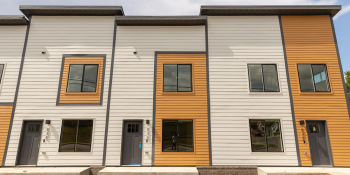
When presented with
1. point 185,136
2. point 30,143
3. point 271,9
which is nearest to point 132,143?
point 185,136

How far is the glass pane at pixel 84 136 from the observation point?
30.5 feet

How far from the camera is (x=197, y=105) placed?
9.82m

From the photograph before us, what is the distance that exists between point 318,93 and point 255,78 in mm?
3437

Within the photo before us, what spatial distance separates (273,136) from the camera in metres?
9.33

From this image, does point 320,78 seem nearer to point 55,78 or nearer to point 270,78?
point 270,78

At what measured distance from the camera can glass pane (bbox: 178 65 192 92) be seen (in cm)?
1008

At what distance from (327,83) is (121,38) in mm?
12309

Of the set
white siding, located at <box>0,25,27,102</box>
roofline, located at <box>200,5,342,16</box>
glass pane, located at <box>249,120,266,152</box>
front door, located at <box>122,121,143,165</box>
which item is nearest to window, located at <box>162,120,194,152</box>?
front door, located at <box>122,121,143,165</box>

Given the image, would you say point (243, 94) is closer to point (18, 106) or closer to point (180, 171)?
point (180, 171)

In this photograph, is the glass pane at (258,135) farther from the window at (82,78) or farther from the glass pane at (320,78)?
the window at (82,78)

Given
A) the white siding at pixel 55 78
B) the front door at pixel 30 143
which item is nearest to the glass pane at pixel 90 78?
the white siding at pixel 55 78

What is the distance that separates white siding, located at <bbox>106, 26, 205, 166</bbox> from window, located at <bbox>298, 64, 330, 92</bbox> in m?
5.92

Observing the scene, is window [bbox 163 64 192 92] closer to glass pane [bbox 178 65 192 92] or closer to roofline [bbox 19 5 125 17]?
glass pane [bbox 178 65 192 92]

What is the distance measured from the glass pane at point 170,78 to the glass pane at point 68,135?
5320mm
